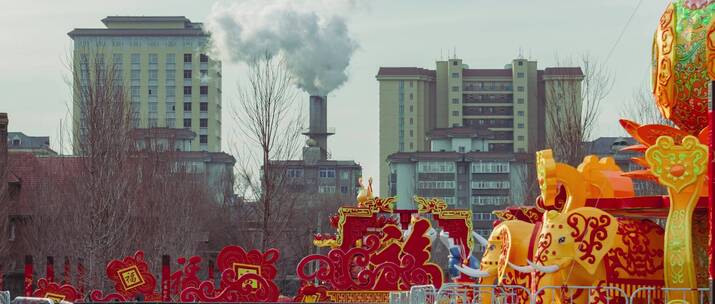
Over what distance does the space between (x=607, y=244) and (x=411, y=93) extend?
311 feet

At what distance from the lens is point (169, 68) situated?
4055 inches

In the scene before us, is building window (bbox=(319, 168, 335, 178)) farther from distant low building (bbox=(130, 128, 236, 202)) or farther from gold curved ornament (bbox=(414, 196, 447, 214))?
gold curved ornament (bbox=(414, 196, 447, 214))

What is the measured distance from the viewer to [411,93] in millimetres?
108000

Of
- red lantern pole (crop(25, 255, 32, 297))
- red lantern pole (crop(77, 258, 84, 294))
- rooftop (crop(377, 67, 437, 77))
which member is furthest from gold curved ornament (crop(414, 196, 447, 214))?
rooftop (crop(377, 67, 437, 77))

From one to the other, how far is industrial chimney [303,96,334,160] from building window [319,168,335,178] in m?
3.67

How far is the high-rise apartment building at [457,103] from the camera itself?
354 ft

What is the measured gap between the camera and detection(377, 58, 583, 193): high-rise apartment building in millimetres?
107750

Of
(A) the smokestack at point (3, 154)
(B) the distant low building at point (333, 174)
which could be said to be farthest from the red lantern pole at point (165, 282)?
(B) the distant low building at point (333, 174)

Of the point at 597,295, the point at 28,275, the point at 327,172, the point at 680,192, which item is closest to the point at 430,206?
the point at 28,275

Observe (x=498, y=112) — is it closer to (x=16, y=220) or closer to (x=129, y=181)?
(x=16, y=220)

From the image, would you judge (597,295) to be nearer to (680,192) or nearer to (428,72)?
(680,192)

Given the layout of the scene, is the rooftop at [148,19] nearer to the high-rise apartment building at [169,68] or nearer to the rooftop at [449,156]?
the high-rise apartment building at [169,68]

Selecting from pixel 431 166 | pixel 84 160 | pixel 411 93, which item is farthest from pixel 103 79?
pixel 411 93

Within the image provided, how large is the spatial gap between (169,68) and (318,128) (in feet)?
50.6
